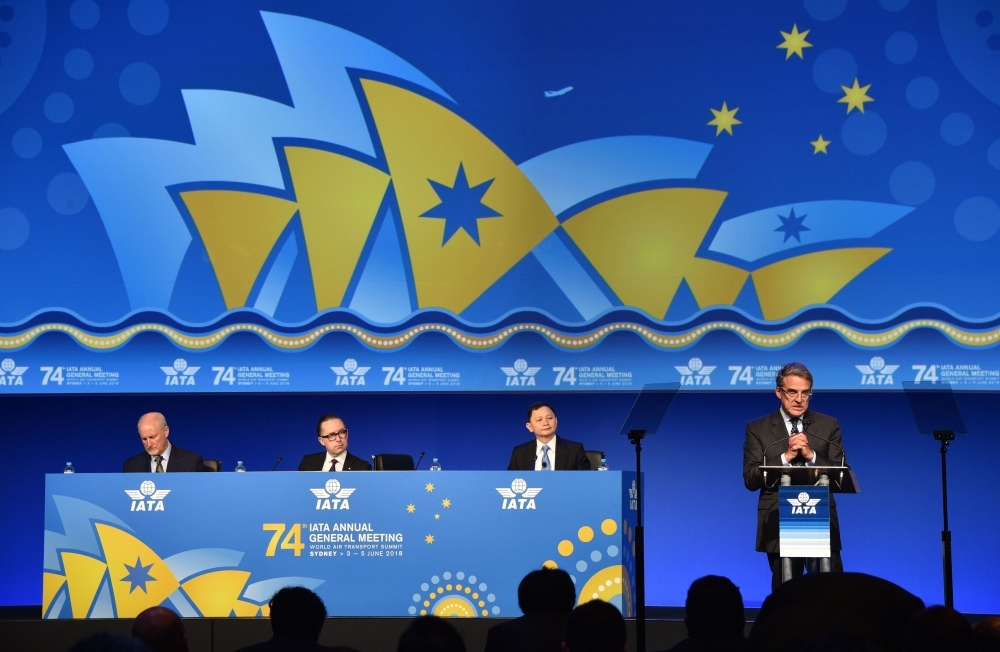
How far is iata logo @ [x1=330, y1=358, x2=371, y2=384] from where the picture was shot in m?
6.98

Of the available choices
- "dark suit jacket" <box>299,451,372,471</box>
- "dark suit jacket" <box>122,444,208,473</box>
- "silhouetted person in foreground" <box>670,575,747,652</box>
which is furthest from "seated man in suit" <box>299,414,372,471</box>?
"silhouetted person in foreground" <box>670,575,747,652</box>

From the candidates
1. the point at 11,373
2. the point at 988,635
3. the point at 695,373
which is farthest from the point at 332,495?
the point at 988,635

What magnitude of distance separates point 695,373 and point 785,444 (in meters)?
1.87

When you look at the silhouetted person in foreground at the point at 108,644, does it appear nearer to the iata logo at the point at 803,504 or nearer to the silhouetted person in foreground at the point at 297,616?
the silhouetted person in foreground at the point at 297,616

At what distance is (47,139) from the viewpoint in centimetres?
712

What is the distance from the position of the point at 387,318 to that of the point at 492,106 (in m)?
1.45

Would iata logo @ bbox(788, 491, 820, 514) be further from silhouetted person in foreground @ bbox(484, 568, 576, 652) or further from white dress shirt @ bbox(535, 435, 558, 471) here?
white dress shirt @ bbox(535, 435, 558, 471)

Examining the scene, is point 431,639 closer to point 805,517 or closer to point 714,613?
point 714,613

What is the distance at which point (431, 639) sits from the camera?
245 centimetres

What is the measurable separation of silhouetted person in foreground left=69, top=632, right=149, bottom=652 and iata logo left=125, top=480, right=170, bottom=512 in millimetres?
3659

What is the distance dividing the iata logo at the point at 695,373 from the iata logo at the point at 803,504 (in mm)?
2291

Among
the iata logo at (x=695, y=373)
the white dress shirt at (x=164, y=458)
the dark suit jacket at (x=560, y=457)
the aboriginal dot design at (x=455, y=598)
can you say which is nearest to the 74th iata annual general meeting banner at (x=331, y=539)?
the aboriginal dot design at (x=455, y=598)

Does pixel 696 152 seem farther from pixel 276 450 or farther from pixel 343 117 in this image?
pixel 276 450

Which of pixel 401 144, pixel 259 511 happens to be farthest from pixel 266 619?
pixel 401 144
